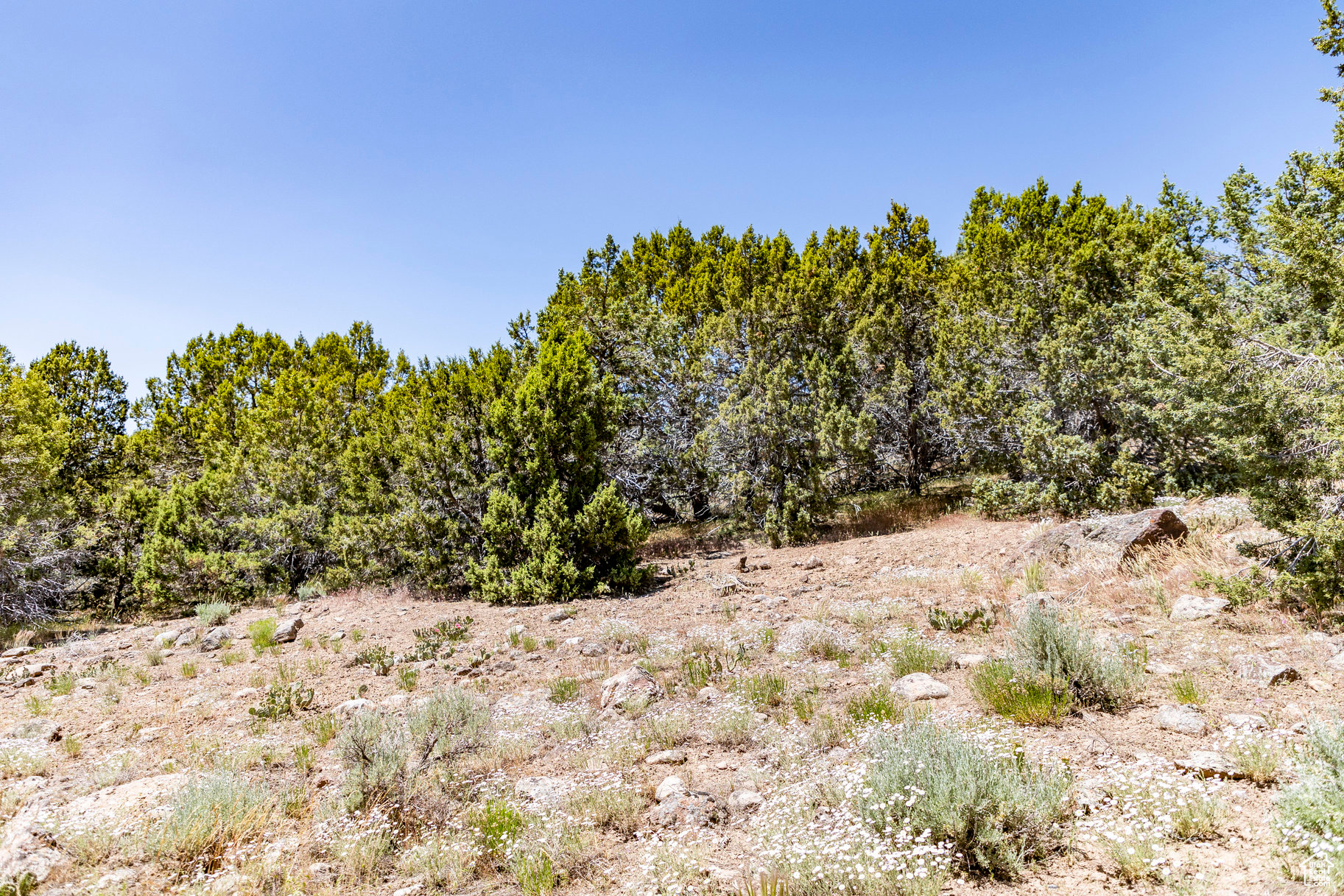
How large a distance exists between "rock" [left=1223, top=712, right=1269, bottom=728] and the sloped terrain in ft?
0.17

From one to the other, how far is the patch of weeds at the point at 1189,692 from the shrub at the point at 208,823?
6477 millimetres

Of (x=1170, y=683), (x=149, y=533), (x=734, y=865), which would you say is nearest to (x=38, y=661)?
(x=149, y=533)

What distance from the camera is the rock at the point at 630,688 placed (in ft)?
20.5

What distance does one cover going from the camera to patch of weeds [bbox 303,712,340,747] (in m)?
5.75

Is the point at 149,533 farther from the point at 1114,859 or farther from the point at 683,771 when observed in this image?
the point at 1114,859

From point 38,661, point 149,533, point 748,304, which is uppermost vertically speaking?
point 748,304

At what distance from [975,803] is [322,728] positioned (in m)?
5.51

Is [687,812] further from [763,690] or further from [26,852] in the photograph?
[26,852]

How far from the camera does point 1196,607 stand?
22.4 ft

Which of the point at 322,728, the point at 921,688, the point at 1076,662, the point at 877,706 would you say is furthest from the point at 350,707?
the point at 1076,662

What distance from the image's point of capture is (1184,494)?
40.3 feet

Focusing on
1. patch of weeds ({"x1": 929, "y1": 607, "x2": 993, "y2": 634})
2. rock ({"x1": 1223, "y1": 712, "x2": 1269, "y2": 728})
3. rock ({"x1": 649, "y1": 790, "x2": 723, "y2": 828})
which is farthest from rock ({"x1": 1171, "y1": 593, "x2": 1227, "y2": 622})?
rock ({"x1": 649, "y1": 790, "x2": 723, "y2": 828})

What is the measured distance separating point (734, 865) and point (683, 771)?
131 cm

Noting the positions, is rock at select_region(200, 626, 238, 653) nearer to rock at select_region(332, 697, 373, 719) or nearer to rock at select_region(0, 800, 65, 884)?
rock at select_region(332, 697, 373, 719)
